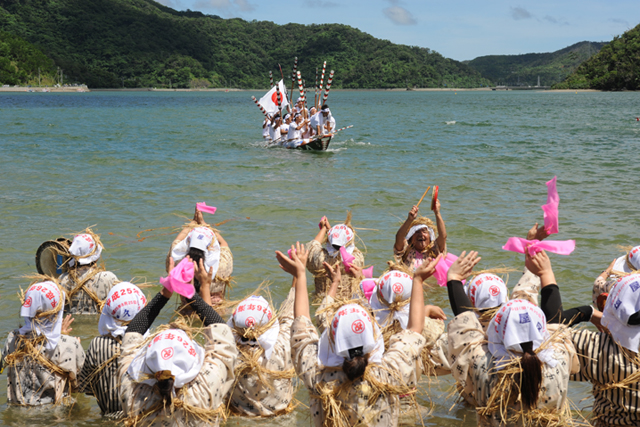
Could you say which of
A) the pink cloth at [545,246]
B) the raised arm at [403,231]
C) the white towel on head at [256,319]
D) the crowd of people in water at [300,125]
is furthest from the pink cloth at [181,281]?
the crowd of people in water at [300,125]

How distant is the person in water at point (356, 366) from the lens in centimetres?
331

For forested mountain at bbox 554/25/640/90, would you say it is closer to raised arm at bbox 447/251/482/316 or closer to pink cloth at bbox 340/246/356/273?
pink cloth at bbox 340/246/356/273

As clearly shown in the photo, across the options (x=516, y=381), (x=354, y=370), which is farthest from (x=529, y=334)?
(x=354, y=370)

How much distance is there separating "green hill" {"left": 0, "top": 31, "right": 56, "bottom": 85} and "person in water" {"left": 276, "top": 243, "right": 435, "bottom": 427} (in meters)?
151

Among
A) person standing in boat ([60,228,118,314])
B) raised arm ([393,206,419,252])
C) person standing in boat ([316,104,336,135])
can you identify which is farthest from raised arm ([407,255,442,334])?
A: person standing in boat ([316,104,336,135])

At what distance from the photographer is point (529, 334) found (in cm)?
324

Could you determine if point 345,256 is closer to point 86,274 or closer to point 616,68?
point 86,274

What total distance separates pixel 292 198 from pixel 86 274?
865cm

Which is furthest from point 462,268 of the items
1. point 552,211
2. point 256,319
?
point 256,319

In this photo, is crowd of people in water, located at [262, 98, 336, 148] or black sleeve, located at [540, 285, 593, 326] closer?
black sleeve, located at [540, 285, 593, 326]

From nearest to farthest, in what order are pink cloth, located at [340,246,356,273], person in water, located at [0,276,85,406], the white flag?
person in water, located at [0,276,85,406], pink cloth, located at [340,246,356,273], the white flag

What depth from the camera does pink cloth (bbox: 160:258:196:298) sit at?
4.03 meters

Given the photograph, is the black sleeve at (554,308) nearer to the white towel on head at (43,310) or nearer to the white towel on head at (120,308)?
the white towel on head at (120,308)

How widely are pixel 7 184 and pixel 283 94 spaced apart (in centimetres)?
1267
